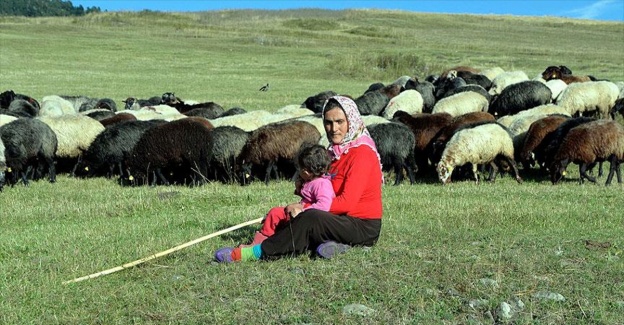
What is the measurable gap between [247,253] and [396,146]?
25.5ft

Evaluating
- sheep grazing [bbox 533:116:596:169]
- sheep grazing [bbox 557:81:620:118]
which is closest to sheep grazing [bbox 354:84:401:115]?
sheep grazing [bbox 557:81:620:118]

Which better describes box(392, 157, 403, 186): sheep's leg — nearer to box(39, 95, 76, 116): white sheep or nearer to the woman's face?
the woman's face

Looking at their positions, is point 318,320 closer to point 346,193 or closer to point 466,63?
point 346,193

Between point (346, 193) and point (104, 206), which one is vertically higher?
point (346, 193)

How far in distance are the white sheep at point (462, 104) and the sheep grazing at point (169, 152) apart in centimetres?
760

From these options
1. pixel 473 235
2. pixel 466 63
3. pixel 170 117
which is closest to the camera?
pixel 473 235

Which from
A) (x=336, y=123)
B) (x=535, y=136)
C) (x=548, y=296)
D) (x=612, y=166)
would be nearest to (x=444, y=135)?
(x=535, y=136)

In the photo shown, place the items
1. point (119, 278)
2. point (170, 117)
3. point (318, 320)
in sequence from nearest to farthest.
→ 1. point (318, 320)
2. point (119, 278)
3. point (170, 117)

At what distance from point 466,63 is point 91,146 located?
4131 centimetres

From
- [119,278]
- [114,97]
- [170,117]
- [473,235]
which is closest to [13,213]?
[119,278]

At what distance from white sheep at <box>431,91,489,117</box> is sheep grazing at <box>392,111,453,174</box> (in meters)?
3.21

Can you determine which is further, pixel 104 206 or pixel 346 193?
pixel 104 206

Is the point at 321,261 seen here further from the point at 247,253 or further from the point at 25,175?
the point at 25,175

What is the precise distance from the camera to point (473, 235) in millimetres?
7254
